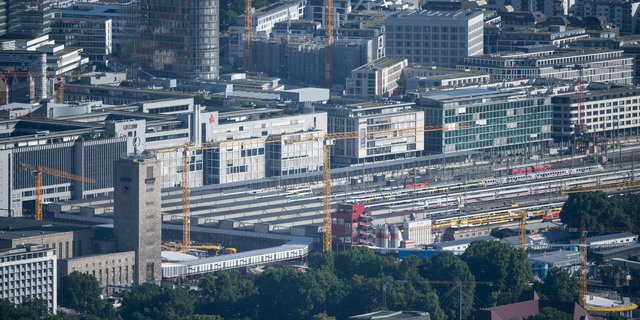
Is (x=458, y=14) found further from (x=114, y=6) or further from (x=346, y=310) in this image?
(x=346, y=310)

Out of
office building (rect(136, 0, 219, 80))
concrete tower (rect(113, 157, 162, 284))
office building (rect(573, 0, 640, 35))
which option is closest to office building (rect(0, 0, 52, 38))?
office building (rect(136, 0, 219, 80))

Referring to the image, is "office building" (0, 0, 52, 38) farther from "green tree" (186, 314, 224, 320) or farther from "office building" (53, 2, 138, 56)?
"green tree" (186, 314, 224, 320)

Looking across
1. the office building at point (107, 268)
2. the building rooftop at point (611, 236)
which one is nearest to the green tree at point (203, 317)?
the office building at point (107, 268)

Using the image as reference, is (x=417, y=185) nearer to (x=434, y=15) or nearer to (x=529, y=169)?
(x=529, y=169)

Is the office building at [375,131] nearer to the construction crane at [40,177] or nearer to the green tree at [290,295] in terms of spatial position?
the construction crane at [40,177]

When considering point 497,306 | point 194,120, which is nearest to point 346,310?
point 497,306

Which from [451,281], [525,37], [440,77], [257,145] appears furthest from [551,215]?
[525,37]
